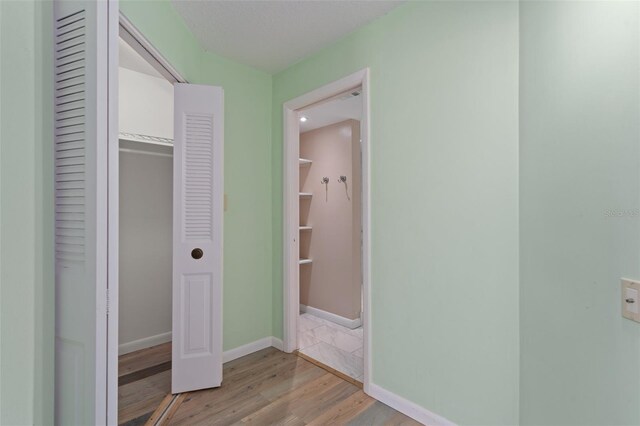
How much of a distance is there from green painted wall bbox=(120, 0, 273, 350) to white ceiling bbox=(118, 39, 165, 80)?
46cm

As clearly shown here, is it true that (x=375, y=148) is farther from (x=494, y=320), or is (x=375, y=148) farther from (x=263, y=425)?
(x=263, y=425)

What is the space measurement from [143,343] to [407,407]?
221cm

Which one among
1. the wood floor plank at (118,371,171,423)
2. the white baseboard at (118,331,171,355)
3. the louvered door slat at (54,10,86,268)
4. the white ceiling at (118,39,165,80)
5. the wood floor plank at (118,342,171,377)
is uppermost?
the white ceiling at (118,39,165,80)

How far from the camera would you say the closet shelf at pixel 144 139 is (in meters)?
2.40

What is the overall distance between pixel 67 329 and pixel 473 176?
1763mm

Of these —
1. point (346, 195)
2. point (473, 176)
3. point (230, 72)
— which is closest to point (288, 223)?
point (346, 195)

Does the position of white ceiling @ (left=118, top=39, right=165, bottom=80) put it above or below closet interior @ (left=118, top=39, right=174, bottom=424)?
above

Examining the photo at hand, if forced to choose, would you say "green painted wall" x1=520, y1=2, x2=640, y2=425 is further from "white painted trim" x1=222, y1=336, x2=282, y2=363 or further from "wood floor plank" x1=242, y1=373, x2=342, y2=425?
"white painted trim" x1=222, y1=336, x2=282, y2=363

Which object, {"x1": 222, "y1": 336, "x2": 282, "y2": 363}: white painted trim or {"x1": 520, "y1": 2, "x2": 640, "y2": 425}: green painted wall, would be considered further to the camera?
{"x1": 222, "y1": 336, "x2": 282, "y2": 363}: white painted trim

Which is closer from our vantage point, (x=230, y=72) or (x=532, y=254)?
(x=532, y=254)

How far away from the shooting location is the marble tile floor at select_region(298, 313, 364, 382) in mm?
2404

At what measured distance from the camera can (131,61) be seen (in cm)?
229

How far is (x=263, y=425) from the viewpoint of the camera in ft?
5.61

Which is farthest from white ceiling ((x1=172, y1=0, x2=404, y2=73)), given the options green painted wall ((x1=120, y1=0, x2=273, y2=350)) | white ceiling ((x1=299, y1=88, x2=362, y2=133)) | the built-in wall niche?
the built-in wall niche
